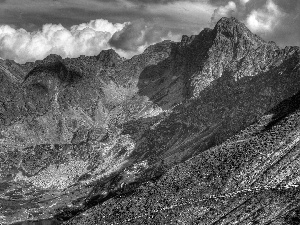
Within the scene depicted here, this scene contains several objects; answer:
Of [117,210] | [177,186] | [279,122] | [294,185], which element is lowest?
[117,210]

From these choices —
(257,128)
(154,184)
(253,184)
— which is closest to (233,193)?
(253,184)

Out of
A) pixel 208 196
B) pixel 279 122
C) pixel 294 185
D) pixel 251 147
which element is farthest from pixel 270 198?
pixel 279 122

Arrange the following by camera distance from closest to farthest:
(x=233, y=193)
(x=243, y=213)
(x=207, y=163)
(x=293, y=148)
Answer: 1. (x=243, y=213)
2. (x=233, y=193)
3. (x=293, y=148)
4. (x=207, y=163)

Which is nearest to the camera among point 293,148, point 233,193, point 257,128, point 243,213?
point 243,213

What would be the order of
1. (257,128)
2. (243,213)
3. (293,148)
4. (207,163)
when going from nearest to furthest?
(243,213), (293,148), (207,163), (257,128)

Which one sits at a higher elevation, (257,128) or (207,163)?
(257,128)

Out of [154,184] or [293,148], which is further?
[154,184]

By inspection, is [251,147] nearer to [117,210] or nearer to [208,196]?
[208,196]

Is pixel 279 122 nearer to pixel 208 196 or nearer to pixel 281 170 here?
pixel 281 170

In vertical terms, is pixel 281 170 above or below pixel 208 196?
above
